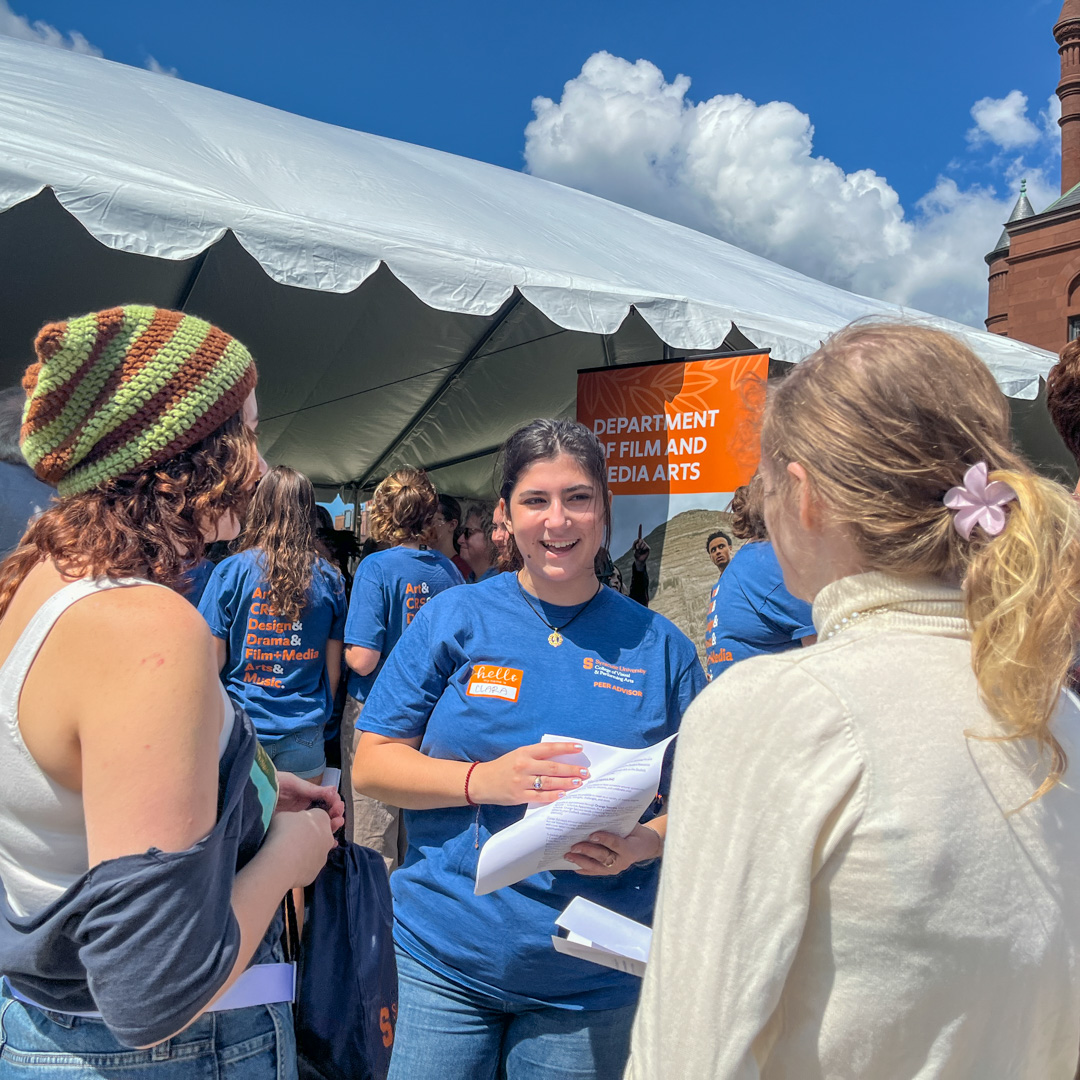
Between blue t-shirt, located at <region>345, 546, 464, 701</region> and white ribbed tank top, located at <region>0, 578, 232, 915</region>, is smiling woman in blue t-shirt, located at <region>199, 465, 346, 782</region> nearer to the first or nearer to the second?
blue t-shirt, located at <region>345, 546, 464, 701</region>

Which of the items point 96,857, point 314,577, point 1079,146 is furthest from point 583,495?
point 1079,146

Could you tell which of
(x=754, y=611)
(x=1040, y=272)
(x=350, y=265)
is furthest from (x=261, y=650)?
(x=1040, y=272)

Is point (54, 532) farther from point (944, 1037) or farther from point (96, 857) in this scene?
point (944, 1037)

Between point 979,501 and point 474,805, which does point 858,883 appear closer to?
point 979,501

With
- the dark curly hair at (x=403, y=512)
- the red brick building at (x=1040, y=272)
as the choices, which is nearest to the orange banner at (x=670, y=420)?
the dark curly hair at (x=403, y=512)

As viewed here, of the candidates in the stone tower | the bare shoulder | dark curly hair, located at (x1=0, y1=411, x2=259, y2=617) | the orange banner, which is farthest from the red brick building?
the bare shoulder

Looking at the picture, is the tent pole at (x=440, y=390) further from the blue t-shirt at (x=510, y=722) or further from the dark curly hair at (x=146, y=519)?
the dark curly hair at (x=146, y=519)

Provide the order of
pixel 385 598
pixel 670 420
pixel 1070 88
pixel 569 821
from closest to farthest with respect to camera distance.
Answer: pixel 569 821
pixel 385 598
pixel 670 420
pixel 1070 88

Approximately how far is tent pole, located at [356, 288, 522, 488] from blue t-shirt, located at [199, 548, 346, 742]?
1774mm

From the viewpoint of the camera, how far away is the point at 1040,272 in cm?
2134

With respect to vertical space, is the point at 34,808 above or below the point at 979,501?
below

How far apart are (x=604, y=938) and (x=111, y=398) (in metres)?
1.02

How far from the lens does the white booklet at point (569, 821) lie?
4.54ft

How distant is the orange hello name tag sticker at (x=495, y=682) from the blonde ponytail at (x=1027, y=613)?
3.30ft
